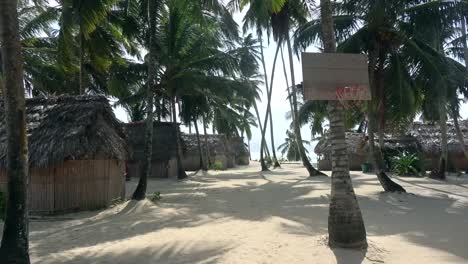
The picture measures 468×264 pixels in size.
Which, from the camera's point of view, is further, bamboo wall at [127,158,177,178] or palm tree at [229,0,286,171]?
bamboo wall at [127,158,177,178]

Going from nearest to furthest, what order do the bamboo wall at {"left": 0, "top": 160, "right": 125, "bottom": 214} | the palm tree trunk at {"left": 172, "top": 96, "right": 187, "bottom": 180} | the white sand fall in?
the white sand → the bamboo wall at {"left": 0, "top": 160, "right": 125, "bottom": 214} → the palm tree trunk at {"left": 172, "top": 96, "right": 187, "bottom": 180}

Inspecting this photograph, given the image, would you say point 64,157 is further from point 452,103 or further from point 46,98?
point 452,103

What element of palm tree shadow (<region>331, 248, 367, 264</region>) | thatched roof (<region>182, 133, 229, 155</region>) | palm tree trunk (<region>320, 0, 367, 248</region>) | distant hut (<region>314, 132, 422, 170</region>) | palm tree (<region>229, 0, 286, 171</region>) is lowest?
palm tree shadow (<region>331, 248, 367, 264</region>)

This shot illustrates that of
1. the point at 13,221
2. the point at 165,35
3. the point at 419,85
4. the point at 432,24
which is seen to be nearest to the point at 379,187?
the point at 419,85

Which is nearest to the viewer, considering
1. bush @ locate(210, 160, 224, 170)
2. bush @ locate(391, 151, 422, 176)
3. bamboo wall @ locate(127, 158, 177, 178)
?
bush @ locate(391, 151, 422, 176)

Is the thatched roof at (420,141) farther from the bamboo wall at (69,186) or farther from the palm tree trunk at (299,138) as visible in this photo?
the bamboo wall at (69,186)

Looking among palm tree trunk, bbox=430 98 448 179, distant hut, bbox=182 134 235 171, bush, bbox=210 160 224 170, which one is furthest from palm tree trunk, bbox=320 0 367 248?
bush, bbox=210 160 224 170

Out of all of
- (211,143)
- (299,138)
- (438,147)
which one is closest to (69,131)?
(299,138)

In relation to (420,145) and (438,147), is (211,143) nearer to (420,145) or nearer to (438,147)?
(420,145)

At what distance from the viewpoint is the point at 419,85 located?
1647cm

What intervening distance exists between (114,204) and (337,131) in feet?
28.2

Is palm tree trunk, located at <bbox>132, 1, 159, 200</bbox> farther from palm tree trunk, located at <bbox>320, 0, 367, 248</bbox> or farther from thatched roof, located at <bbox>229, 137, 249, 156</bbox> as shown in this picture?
thatched roof, located at <bbox>229, 137, 249, 156</bbox>

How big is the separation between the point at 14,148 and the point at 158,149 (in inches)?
829

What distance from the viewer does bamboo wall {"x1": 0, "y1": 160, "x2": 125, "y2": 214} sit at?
12.4 m
